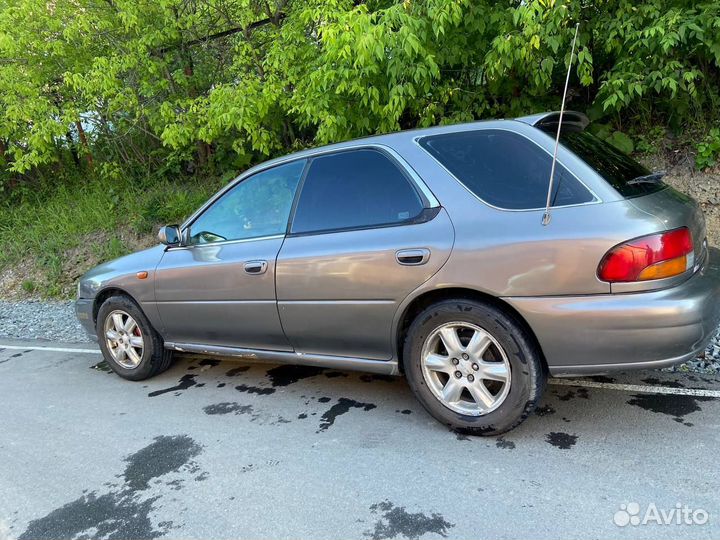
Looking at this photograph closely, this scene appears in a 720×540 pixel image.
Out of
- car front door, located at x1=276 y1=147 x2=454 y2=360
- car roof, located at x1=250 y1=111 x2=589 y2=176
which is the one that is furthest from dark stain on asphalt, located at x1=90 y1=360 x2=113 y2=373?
car roof, located at x1=250 y1=111 x2=589 y2=176

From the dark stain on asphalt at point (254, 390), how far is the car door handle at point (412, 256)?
1.69 meters

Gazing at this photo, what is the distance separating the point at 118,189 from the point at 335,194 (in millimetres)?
8797

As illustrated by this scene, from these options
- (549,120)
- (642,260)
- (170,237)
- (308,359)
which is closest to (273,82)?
(170,237)

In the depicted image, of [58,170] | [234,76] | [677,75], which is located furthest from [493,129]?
[58,170]

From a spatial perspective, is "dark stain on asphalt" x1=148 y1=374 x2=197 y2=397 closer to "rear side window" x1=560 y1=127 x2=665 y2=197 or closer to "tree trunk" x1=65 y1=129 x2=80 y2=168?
"rear side window" x1=560 y1=127 x2=665 y2=197

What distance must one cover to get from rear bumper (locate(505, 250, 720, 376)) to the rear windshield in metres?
0.56

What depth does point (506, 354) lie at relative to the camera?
2.90 m

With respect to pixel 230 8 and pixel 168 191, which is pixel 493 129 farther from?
pixel 168 191

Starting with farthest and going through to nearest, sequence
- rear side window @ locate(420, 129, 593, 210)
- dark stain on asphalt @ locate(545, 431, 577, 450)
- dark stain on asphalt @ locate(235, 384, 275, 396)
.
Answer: dark stain on asphalt @ locate(235, 384, 275, 396), dark stain on asphalt @ locate(545, 431, 577, 450), rear side window @ locate(420, 129, 593, 210)

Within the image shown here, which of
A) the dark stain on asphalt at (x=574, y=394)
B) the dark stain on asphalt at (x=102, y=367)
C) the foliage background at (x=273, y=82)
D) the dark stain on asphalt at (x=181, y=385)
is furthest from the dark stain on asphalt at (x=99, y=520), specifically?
the foliage background at (x=273, y=82)

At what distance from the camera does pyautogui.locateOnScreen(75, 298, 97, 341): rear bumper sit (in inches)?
190

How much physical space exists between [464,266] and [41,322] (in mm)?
6842

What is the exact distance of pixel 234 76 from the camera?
7.77 metres

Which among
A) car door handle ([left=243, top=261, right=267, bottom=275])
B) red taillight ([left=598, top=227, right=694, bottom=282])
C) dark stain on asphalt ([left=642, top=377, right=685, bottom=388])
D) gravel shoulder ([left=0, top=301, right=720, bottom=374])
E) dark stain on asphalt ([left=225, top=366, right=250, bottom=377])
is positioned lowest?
A: dark stain on asphalt ([left=642, top=377, right=685, bottom=388])
